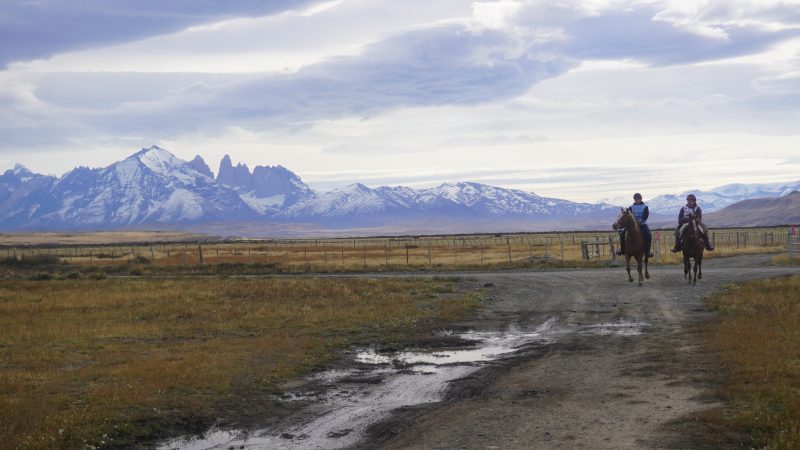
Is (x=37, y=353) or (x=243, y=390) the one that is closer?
(x=243, y=390)

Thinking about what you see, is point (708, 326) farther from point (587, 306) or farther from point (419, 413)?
point (419, 413)

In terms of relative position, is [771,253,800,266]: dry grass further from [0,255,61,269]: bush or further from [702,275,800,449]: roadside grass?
[0,255,61,269]: bush

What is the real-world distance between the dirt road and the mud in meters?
0.02

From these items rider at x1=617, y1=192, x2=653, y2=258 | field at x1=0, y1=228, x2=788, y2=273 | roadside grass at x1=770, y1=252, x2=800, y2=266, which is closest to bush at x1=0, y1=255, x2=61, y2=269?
field at x1=0, y1=228, x2=788, y2=273

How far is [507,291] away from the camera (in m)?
32.7

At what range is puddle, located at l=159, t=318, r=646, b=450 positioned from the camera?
11219 millimetres

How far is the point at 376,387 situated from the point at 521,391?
2956 mm

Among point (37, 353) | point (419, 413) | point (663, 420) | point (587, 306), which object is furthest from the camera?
point (587, 306)

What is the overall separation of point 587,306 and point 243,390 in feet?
47.4

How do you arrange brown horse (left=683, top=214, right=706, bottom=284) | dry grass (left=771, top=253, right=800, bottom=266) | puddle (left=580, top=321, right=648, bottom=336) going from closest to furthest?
puddle (left=580, top=321, right=648, bottom=336) < brown horse (left=683, top=214, right=706, bottom=284) < dry grass (left=771, top=253, right=800, bottom=266)

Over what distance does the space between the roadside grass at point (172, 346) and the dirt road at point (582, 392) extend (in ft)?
10.8

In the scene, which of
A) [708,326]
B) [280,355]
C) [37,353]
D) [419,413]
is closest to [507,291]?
[708,326]

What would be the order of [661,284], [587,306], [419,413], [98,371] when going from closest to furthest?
[419,413] → [98,371] → [587,306] → [661,284]

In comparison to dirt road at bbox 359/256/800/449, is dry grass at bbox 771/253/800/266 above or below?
below
